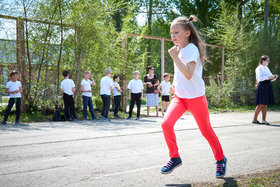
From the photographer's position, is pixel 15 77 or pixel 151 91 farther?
pixel 151 91

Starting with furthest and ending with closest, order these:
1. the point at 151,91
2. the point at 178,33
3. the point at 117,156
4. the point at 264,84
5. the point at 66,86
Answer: the point at 151,91, the point at 66,86, the point at 264,84, the point at 117,156, the point at 178,33

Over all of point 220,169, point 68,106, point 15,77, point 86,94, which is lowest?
point 220,169

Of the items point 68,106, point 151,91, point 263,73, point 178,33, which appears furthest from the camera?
point 151,91

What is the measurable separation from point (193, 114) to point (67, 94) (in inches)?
262

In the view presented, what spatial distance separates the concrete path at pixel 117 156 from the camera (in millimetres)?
3445

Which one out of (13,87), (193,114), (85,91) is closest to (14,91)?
(13,87)

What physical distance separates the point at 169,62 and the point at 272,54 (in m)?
13.7

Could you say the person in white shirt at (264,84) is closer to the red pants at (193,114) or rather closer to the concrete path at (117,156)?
the concrete path at (117,156)

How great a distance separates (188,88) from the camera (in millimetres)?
3279

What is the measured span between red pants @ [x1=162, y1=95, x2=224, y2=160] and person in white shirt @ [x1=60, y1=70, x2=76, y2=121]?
647cm

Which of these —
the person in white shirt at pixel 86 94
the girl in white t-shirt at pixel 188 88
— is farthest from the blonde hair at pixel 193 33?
the person in white shirt at pixel 86 94

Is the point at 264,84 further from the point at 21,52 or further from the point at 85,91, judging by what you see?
the point at 21,52

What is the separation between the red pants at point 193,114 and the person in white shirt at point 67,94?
6469 millimetres

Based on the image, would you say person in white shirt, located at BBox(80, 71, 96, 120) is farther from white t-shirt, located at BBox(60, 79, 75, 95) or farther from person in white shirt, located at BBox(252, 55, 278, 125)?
person in white shirt, located at BBox(252, 55, 278, 125)
